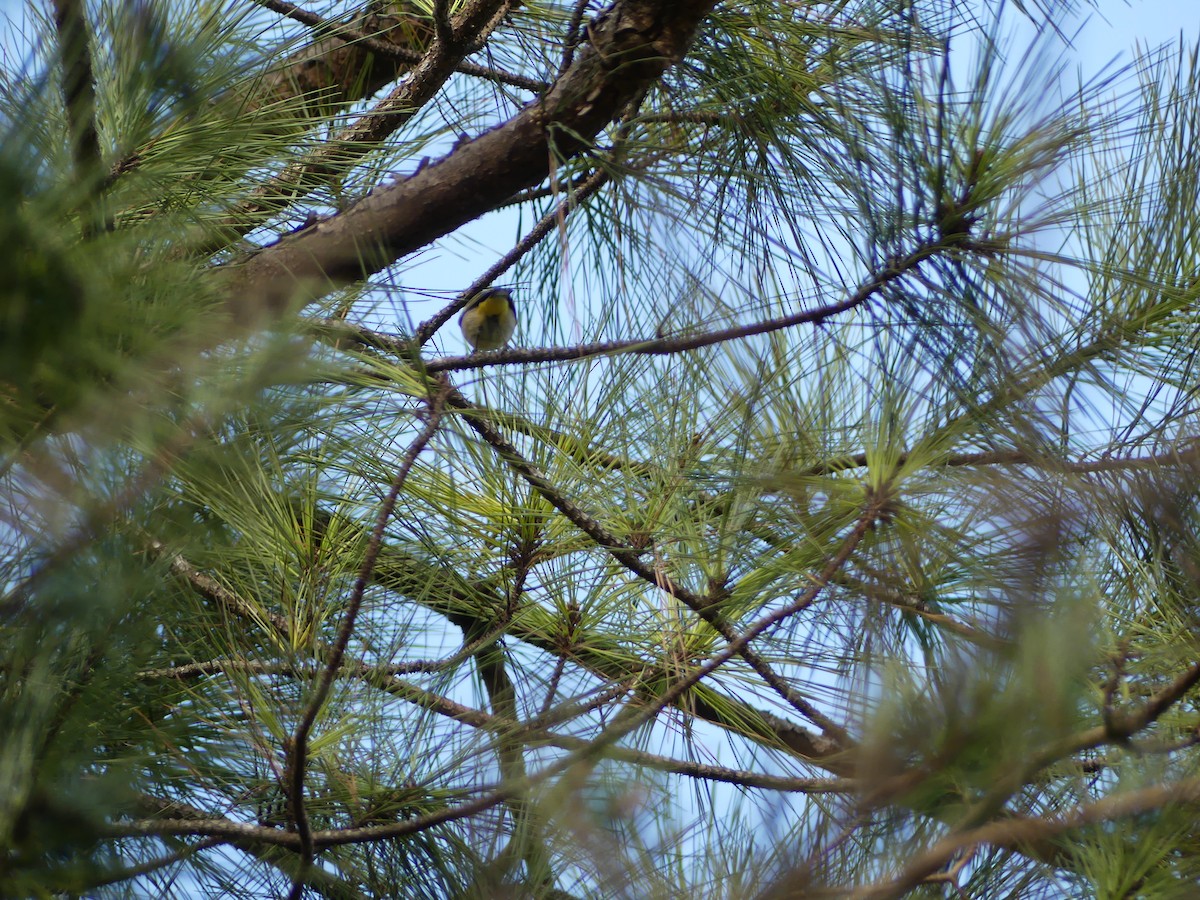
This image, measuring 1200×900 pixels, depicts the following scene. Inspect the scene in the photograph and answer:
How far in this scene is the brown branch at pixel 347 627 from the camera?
80 cm

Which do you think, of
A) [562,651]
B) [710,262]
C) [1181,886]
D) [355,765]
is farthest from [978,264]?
[355,765]

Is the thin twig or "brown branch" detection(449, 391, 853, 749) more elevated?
the thin twig

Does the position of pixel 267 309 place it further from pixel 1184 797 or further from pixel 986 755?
pixel 1184 797

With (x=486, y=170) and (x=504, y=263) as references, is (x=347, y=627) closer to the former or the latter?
(x=486, y=170)

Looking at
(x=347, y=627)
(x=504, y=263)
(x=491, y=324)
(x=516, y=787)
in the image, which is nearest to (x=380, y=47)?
(x=504, y=263)

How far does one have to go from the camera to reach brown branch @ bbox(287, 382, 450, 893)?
31.4 inches

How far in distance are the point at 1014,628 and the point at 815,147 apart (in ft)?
2.19

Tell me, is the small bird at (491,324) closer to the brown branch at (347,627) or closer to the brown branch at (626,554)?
the brown branch at (626,554)

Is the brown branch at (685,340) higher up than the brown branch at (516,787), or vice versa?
the brown branch at (685,340)

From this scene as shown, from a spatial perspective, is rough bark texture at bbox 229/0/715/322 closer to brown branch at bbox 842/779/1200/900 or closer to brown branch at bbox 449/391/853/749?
brown branch at bbox 449/391/853/749

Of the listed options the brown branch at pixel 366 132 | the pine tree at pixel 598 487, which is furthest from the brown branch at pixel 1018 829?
the brown branch at pixel 366 132

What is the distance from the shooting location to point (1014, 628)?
0.62 metres

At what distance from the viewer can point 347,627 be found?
83 cm

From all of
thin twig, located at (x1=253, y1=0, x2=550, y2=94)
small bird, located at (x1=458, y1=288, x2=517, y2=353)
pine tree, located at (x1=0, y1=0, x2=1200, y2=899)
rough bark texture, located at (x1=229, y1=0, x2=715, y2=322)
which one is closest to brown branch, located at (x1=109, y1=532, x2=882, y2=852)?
pine tree, located at (x1=0, y1=0, x2=1200, y2=899)
